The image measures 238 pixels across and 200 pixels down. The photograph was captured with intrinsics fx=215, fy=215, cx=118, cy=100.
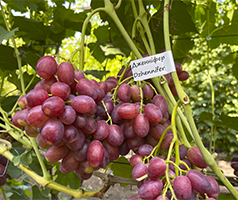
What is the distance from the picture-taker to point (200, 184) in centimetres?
37

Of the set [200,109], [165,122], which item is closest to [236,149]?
[200,109]

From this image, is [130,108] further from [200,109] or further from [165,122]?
[200,109]

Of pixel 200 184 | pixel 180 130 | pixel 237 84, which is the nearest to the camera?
pixel 200 184

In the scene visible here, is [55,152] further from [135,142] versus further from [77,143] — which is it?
[135,142]

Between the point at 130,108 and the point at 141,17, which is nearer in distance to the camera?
the point at 130,108

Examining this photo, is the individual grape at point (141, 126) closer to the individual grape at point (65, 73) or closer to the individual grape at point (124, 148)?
the individual grape at point (124, 148)

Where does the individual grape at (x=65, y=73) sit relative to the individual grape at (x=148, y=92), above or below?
above

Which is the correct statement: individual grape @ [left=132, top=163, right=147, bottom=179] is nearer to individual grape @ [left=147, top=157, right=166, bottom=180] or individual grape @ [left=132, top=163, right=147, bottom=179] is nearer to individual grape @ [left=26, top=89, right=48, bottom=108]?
individual grape @ [left=147, top=157, right=166, bottom=180]

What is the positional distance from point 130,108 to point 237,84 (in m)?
4.02

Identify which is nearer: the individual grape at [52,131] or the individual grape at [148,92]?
the individual grape at [52,131]

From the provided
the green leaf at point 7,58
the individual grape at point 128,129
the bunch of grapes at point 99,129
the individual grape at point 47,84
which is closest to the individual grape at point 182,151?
the bunch of grapes at point 99,129

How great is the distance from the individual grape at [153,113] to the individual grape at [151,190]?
5.2 inches

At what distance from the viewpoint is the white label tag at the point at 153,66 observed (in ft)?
1.58

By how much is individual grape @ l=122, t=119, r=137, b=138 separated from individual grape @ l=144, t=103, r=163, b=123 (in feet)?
0.16
